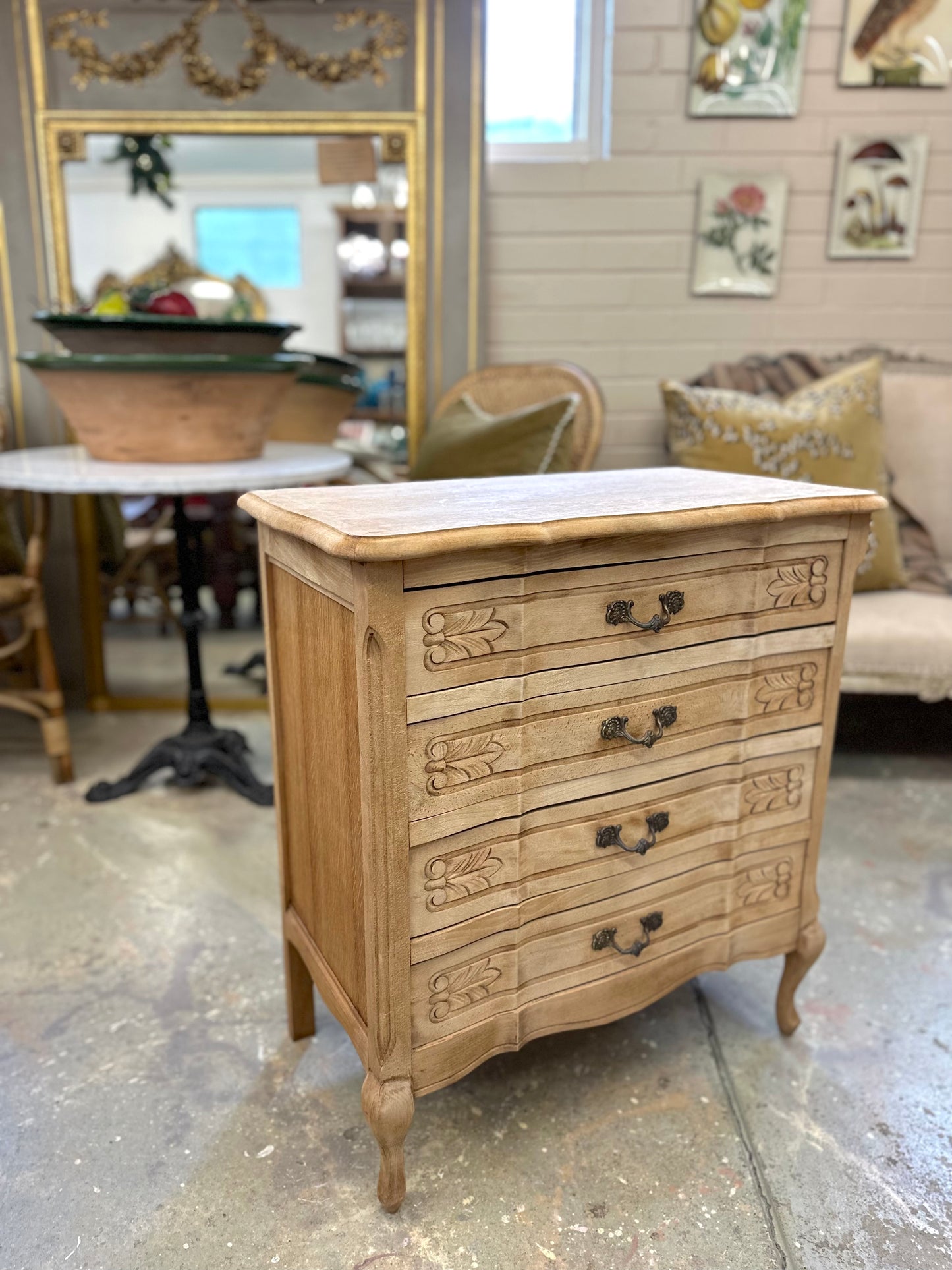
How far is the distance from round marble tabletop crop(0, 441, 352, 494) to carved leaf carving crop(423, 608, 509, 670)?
3.68 feet

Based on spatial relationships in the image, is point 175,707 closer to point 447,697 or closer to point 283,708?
point 283,708

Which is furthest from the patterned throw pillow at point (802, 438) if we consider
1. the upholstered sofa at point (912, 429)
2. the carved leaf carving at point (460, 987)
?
the carved leaf carving at point (460, 987)

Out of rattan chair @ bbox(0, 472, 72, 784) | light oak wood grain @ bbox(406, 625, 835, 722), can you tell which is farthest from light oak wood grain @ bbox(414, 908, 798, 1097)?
rattan chair @ bbox(0, 472, 72, 784)

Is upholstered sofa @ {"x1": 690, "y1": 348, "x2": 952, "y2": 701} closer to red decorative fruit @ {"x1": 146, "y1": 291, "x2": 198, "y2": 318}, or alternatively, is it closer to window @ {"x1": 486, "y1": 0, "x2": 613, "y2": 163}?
window @ {"x1": 486, "y1": 0, "x2": 613, "y2": 163}

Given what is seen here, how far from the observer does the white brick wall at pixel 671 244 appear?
279 centimetres

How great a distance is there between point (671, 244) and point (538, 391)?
0.72 meters

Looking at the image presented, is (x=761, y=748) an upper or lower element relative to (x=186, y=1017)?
upper

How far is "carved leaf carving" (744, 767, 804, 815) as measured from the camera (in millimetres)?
1448

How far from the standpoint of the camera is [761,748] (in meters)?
1.43

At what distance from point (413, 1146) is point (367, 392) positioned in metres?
2.29

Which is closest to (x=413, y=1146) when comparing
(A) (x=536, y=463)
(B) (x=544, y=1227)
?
(B) (x=544, y=1227)

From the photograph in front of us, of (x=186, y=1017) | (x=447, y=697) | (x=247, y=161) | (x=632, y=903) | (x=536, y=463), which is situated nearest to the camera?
(x=447, y=697)

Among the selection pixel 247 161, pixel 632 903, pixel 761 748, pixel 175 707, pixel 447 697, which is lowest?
pixel 175 707

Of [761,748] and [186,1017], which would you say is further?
[186,1017]
